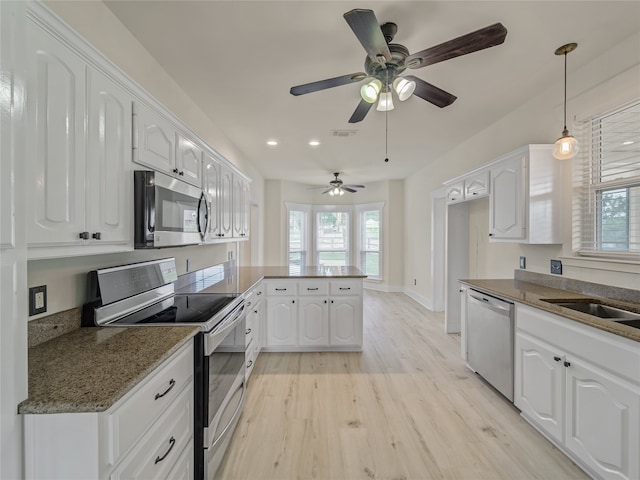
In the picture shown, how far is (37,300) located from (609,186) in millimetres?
3636

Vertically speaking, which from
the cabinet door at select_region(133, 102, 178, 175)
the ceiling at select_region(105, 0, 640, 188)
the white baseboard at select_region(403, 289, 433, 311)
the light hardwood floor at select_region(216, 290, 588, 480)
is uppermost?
the ceiling at select_region(105, 0, 640, 188)

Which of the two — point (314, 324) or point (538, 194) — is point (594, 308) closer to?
point (538, 194)

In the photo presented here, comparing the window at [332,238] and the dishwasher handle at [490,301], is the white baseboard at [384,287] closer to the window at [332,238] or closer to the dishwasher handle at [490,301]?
the window at [332,238]

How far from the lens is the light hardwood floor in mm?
1788

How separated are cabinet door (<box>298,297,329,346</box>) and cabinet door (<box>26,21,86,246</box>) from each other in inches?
100

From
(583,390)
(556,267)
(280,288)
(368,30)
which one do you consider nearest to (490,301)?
(556,267)

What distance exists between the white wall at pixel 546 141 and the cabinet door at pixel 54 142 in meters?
3.23

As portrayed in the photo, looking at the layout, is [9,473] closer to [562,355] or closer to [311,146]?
[562,355]

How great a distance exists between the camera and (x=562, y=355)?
6.03ft

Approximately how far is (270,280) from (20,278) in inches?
101

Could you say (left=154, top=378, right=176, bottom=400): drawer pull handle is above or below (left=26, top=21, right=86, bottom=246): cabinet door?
below

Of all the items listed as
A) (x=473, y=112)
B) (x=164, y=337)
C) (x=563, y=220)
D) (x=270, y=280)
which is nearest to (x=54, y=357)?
(x=164, y=337)

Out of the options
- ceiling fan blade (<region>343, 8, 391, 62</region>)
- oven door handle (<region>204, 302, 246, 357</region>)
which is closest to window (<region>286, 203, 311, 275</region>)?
oven door handle (<region>204, 302, 246, 357</region>)

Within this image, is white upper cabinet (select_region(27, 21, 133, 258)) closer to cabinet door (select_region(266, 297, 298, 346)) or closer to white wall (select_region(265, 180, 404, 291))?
cabinet door (select_region(266, 297, 298, 346))
